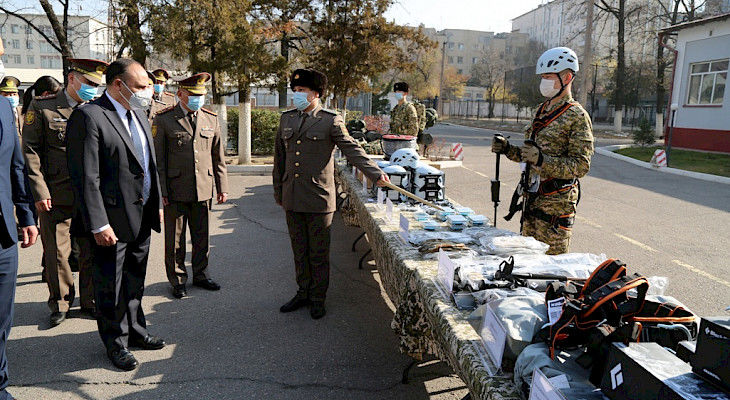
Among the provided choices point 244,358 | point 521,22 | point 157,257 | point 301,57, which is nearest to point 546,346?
point 244,358

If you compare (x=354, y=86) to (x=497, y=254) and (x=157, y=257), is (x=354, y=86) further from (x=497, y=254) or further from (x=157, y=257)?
(x=497, y=254)

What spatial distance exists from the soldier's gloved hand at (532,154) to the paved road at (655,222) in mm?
2516

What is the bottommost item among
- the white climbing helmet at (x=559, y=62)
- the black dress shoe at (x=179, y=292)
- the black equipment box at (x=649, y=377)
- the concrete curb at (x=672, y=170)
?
the black dress shoe at (x=179, y=292)

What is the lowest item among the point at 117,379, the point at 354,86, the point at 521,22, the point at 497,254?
the point at 117,379

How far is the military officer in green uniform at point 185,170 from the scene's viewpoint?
4.59 m

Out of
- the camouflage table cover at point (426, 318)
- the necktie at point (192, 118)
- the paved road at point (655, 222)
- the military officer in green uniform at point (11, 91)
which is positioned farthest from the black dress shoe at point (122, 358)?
the paved road at point (655, 222)

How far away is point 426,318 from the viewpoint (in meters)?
2.74

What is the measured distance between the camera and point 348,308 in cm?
454

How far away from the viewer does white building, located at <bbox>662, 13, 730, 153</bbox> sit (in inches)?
691

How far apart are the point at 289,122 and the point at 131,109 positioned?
129 centimetres

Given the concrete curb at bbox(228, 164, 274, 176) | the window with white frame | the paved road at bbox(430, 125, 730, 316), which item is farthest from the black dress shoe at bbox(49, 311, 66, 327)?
the window with white frame

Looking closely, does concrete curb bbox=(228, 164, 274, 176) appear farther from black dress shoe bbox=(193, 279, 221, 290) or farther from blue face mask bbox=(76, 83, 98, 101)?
blue face mask bbox=(76, 83, 98, 101)

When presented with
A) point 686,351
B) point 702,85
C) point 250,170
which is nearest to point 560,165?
point 686,351

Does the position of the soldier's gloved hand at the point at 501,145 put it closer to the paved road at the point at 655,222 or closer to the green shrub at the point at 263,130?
the paved road at the point at 655,222
